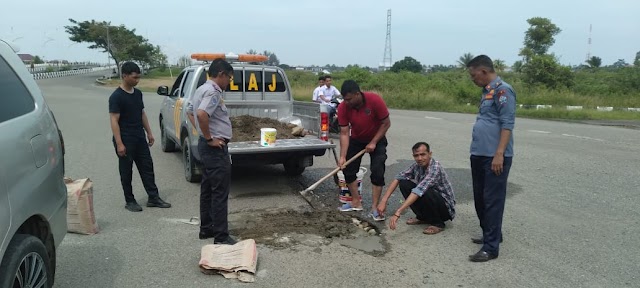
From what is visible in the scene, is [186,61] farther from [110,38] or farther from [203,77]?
[110,38]

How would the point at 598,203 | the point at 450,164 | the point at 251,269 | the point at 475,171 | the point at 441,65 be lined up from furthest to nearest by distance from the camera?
1. the point at 441,65
2. the point at 450,164
3. the point at 598,203
4. the point at 475,171
5. the point at 251,269

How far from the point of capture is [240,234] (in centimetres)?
491

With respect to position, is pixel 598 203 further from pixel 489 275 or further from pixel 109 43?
pixel 109 43

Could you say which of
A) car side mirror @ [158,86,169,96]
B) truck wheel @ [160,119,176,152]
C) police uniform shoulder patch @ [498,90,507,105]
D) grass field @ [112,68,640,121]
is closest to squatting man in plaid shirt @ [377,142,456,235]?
police uniform shoulder patch @ [498,90,507,105]

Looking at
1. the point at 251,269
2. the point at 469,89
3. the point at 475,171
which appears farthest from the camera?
Answer: the point at 469,89

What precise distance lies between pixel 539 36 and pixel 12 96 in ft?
158

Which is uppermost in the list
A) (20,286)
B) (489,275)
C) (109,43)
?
(109,43)

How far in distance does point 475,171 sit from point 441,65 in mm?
112340

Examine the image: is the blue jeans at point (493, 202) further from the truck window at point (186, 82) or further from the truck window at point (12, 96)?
the truck window at point (186, 82)

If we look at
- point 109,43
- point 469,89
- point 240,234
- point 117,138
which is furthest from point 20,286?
point 109,43

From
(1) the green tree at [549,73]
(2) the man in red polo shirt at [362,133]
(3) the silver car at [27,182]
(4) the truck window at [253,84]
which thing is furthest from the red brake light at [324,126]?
(1) the green tree at [549,73]

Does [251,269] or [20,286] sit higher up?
[20,286]

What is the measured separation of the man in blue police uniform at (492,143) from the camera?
417 cm

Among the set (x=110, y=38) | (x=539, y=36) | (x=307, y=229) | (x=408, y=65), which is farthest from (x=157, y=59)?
(x=307, y=229)
